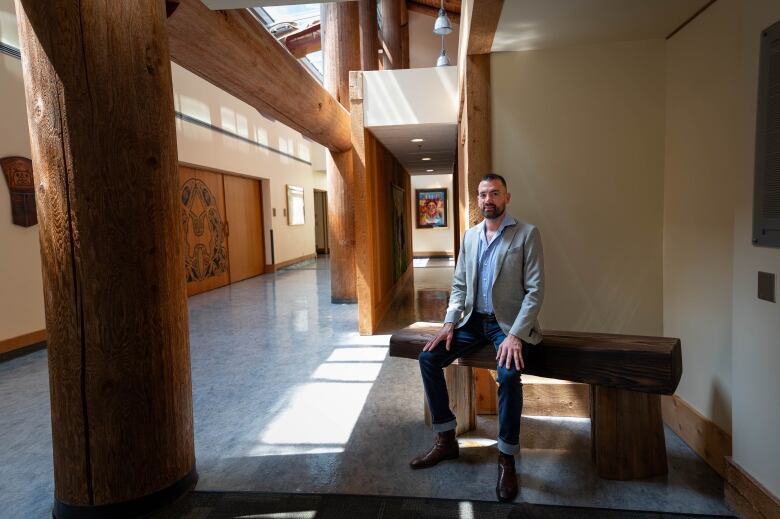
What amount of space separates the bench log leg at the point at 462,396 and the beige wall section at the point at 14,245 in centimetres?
458

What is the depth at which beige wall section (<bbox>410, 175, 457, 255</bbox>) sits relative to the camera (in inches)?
592

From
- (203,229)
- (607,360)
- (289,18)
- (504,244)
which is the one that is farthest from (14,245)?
(289,18)

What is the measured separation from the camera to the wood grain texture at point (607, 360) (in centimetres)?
236

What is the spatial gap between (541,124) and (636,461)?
2.05 metres

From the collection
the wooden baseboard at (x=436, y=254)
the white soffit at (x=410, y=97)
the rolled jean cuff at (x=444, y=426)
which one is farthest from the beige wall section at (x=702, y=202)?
the wooden baseboard at (x=436, y=254)

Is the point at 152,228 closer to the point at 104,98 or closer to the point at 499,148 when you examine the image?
the point at 104,98

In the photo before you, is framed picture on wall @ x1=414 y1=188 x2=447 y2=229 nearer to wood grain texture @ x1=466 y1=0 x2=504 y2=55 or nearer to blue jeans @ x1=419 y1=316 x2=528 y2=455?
wood grain texture @ x1=466 y1=0 x2=504 y2=55

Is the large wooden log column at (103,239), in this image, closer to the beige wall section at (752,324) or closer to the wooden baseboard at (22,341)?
the beige wall section at (752,324)

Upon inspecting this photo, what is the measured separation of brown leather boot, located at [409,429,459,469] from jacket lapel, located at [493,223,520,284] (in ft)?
2.97

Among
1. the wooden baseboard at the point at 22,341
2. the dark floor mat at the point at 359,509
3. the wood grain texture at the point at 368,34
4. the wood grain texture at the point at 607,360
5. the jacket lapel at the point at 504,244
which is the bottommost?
the dark floor mat at the point at 359,509

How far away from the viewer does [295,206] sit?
1380 cm

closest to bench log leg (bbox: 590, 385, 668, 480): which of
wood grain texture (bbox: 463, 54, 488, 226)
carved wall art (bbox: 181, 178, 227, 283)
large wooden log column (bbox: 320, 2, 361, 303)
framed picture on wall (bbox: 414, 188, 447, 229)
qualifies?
wood grain texture (bbox: 463, 54, 488, 226)

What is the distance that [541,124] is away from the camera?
320cm

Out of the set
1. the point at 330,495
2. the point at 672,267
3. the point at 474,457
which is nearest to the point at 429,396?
the point at 474,457
